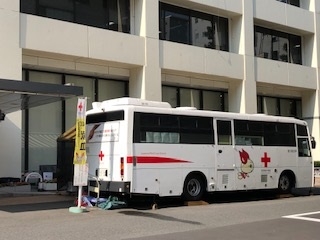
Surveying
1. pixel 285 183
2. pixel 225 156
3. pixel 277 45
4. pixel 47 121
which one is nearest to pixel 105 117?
pixel 225 156

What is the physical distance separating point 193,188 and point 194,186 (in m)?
0.09

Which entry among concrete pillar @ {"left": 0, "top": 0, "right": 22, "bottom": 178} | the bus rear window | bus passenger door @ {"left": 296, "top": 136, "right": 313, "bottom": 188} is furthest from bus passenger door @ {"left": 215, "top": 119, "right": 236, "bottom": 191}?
concrete pillar @ {"left": 0, "top": 0, "right": 22, "bottom": 178}

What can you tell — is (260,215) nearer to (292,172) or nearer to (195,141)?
(195,141)

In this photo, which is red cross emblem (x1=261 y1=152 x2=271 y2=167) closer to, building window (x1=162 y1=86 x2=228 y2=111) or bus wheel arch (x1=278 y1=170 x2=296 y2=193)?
bus wheel arch (x1=278 y1=170 x2=296 y2=193)

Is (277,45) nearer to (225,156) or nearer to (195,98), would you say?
(195,98)

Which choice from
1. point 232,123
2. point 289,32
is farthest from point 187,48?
point 289,32

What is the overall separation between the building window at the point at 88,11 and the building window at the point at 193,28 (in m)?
2.31

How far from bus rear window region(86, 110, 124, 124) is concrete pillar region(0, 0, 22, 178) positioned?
13.5ft

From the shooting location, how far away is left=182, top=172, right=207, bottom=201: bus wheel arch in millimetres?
15984

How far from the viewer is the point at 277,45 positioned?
3172 centimetres

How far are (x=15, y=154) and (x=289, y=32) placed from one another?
21.1 metres

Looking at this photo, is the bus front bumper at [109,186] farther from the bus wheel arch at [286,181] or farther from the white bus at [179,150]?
the bus wheel arch at [286,181]

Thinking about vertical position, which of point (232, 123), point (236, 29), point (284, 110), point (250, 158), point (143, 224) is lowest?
point (143, 224)

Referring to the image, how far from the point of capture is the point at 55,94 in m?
14.3
